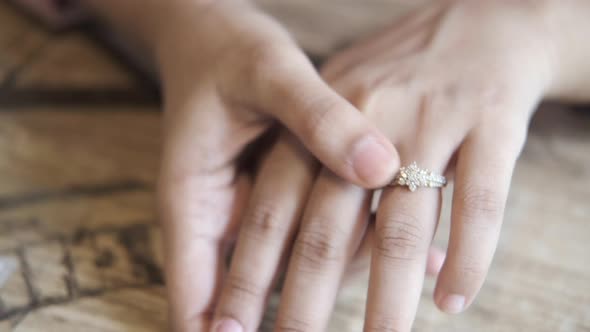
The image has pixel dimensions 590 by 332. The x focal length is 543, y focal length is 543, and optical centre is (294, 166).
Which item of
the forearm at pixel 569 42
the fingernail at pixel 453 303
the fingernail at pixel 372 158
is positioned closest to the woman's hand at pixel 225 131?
the fingernail at pixel 372 158

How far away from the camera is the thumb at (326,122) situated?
1.89 ft

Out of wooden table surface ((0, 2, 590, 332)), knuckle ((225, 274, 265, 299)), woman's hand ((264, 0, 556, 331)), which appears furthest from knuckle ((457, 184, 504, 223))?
knuckle ((225, 274, 265, 299))

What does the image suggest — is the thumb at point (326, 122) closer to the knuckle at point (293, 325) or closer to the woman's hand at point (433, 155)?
the woman's hand at point (433, 155)

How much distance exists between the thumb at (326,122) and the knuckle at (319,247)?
0.07 metres

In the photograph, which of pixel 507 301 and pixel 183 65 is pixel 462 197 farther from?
pixel 183 65

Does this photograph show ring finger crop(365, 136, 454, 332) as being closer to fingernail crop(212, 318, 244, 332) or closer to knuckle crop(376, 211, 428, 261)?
knuckle crop(376, 211, 428, 261)

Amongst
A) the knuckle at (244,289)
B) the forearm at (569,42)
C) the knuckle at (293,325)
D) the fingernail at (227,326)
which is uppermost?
the forearm at (569,42)

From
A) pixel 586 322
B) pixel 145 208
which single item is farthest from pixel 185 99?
pixel 586 322

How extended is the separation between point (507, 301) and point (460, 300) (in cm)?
12

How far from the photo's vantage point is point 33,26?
110 cm

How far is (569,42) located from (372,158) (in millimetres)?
394

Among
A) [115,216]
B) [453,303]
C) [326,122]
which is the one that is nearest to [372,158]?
[326,122]

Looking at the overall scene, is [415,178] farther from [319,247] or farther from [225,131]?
[225,131]

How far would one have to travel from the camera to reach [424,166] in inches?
24.4
